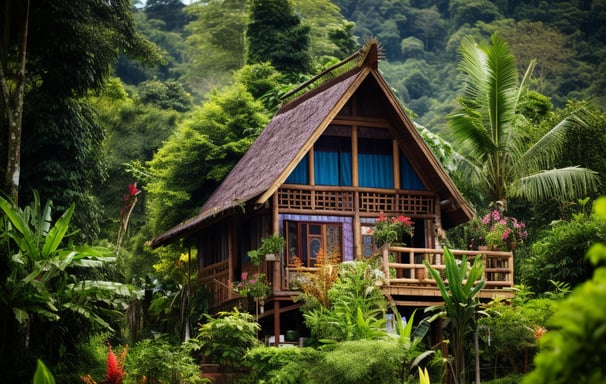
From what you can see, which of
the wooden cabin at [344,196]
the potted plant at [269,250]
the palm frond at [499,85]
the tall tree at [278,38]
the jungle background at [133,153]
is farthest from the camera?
the tall tree at [278,38]

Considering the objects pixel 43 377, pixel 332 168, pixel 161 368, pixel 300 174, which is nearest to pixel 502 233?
pixel 332 168

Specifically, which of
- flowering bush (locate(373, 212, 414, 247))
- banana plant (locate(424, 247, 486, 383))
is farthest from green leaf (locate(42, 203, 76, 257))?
flowering bush (locate(373, 212, 414, 247))

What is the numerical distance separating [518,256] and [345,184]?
8.90m

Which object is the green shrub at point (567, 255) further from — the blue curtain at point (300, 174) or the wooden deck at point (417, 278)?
the blue curtain at point (300, 174)

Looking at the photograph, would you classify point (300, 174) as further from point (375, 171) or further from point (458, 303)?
point (458, 303)

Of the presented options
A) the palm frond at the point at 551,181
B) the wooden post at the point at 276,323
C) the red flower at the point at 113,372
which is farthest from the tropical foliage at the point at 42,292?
the palm frond at the point at 551,181

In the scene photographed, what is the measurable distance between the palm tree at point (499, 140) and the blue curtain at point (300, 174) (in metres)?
5.51

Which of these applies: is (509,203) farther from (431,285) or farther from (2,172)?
(2,172)

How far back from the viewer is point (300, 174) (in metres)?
22.9

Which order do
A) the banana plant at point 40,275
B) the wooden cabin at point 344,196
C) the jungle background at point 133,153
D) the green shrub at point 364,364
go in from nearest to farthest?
the banana plant at point 40,275
the green shrub at point 364,364
the jungle background at point 133,153
the wooden cabin at point 344,196

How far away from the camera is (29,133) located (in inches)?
886

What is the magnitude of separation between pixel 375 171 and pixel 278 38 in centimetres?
1359

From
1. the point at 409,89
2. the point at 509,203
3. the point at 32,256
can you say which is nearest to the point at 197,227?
the point at 32,256

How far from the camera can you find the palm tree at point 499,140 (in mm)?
26812
